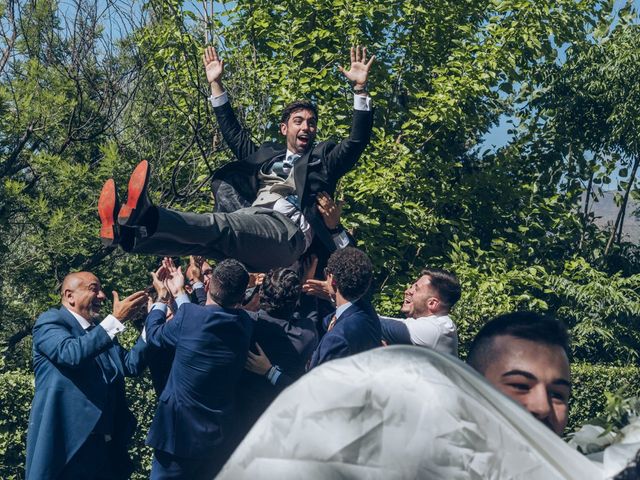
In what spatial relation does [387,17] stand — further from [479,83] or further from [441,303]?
[441,303]

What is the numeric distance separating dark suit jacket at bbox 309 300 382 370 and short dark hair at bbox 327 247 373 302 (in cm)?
8

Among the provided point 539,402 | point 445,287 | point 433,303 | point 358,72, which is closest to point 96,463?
point 433,303

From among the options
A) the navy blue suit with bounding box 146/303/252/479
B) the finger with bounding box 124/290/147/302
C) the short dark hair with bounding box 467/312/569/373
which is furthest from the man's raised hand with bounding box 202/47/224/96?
the short dark hair with bounding box 467/312/569/373

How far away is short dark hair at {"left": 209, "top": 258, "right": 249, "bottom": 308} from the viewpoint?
5305 millimetres

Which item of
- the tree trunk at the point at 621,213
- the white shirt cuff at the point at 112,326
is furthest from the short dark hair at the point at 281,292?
the tree trunk at the point at 621,213

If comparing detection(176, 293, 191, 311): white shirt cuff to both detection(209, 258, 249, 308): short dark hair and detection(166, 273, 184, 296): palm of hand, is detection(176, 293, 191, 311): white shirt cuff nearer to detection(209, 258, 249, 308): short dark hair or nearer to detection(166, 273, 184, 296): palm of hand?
detection(166, 273, 184, 296): palm of hand

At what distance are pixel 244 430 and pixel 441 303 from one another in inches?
53.4

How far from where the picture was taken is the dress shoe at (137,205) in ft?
15.2

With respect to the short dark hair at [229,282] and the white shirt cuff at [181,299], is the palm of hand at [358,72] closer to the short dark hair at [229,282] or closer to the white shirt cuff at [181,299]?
the short dark hair at [229,282]

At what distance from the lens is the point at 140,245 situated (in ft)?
15.6

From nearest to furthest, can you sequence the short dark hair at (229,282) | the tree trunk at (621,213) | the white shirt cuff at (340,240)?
the short dark hair at (229,282) < the white shirt cuff at (340,240) < the tree trunk at (621,213)

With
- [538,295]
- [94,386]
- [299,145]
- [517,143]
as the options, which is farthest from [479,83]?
[94,386]

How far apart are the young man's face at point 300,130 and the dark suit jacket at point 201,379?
116 centimetres

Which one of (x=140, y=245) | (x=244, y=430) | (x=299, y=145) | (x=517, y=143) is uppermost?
(x=517, y=143)
